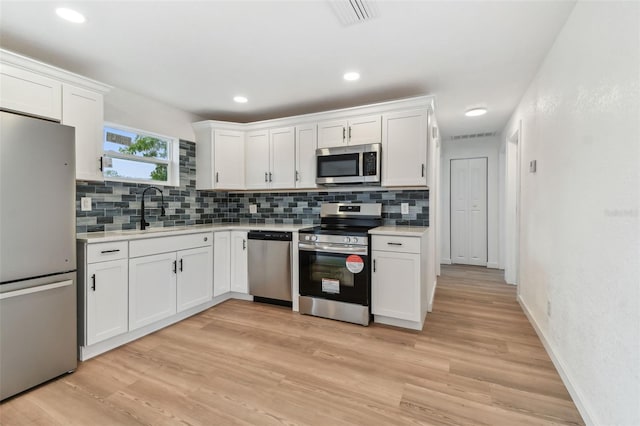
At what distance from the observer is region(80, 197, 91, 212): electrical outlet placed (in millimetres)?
2699

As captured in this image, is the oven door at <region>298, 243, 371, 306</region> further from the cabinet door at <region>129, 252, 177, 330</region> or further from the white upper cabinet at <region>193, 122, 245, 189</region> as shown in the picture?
the white upper cabinet at <region>193, 122, 245, 189</region>

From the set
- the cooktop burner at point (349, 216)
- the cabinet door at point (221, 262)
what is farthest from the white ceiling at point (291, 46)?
the cabinet door at point (221, 262)

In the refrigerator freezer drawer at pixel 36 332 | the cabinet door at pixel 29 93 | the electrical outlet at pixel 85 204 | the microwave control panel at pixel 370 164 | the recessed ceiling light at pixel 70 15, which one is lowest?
the refrigerator freezer drawer at pixel 36 332

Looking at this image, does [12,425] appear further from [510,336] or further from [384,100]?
[384,100]

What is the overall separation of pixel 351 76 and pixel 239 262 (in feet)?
8.01

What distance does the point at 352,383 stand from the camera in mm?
1934

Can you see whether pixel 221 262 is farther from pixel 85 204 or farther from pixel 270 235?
pixel 85 204

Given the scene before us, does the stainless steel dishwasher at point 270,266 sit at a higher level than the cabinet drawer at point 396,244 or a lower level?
A: lower

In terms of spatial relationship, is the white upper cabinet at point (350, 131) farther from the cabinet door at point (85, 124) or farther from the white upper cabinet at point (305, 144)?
the cabinet door at point (85, 124)

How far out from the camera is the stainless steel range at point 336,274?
2.86 metres

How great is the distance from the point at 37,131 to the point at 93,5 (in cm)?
88

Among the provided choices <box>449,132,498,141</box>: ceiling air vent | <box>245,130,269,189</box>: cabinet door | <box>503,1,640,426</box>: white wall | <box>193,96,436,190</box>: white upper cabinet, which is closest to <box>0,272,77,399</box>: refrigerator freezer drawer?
<box>193,96,436,190</box>: white upper cabinet

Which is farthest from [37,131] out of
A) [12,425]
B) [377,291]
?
[377,291]

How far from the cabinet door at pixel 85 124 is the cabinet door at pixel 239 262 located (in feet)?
4.91
